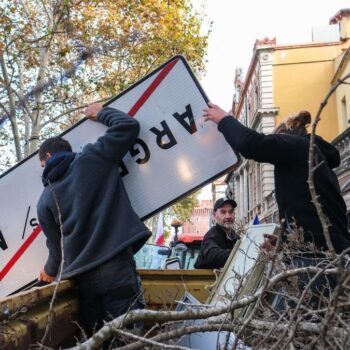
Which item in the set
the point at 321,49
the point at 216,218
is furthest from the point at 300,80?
the point at 216,218

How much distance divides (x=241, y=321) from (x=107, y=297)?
1.36 metres

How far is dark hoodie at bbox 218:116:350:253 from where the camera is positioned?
9.45 feet

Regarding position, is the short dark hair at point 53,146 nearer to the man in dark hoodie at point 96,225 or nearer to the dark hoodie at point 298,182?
the man in dark hoodie at point 96,225

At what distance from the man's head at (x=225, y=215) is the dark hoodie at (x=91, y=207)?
2030mm

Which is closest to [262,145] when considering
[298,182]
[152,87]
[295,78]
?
[298,182]

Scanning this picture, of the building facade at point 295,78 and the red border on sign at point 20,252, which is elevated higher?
the building facade at point 295,78

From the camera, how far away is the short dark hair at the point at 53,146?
11.1 feet

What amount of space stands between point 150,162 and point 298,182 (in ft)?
3.50

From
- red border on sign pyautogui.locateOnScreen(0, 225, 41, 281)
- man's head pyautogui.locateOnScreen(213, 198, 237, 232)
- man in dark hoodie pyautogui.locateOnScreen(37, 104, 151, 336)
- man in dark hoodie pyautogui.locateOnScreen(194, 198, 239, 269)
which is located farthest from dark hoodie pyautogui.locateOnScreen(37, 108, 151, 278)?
man's head pyautogui.locateOnScreen(213, 198, 237, 232)

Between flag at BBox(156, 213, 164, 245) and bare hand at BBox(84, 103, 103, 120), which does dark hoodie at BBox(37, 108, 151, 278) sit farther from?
flag at BBox(156, 213, 164, 245)

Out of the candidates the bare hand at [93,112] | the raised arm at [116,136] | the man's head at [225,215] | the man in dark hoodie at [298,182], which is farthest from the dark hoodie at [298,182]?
the man's head at [225,215]

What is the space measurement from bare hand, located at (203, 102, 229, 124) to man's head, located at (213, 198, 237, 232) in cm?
196

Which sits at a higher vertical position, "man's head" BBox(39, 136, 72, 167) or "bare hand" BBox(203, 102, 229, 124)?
"bare hand" BBox(203, 102, 229, 124)

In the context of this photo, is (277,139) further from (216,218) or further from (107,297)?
(216,218)
